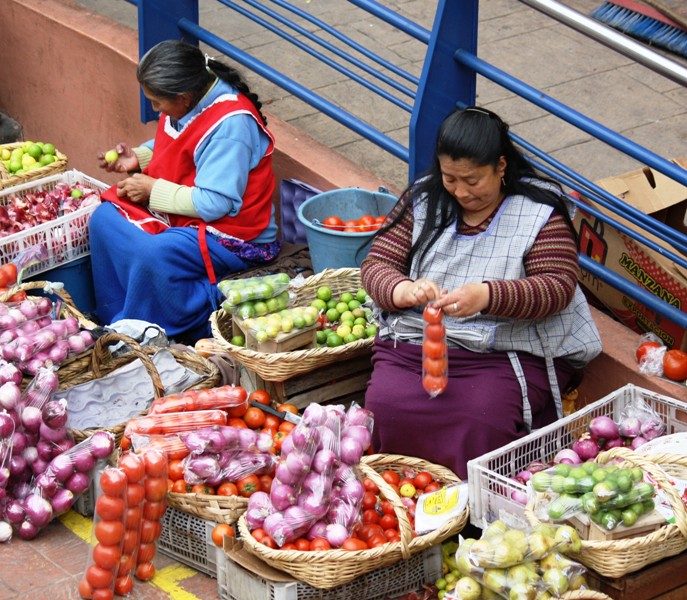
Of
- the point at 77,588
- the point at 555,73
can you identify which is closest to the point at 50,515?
the point at 77,588

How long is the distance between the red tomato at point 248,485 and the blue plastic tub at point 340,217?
1280mm

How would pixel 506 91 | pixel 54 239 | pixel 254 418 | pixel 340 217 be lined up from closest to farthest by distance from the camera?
pixel 254 418
pixel 340 217
pixel 54 239
pixel 506 91

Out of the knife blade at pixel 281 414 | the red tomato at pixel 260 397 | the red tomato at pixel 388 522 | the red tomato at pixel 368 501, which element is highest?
the red tomato at pixel 368 501

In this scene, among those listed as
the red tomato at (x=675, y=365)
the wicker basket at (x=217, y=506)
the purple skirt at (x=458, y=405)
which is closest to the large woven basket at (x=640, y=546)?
the purple skirt at (x=458, y=405)

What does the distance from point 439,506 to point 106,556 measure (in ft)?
3.61

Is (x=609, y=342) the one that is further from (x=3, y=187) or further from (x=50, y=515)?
(x=3, y=187)

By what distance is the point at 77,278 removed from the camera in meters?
5.73

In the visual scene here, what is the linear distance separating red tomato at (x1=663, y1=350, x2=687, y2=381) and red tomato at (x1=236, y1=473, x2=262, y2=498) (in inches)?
61.0

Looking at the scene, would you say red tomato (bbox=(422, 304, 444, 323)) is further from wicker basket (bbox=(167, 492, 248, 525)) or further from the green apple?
the green apple

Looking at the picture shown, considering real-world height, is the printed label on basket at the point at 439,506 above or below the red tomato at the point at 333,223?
below

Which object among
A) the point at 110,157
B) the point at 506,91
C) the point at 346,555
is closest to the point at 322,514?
the point at 346,555

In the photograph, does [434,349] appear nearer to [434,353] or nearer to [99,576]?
[434,353]

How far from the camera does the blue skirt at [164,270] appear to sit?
515cm

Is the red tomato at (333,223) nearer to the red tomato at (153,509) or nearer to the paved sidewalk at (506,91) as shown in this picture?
the paved sidewalk at (506,91)
